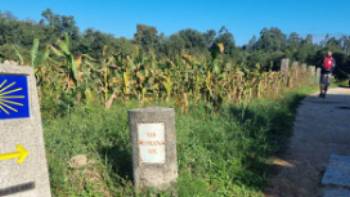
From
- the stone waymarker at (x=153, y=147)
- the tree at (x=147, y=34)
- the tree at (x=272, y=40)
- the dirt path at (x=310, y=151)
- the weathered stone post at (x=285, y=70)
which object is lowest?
the dirt path at (x=310, y=151)

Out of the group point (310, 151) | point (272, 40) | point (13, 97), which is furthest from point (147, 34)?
point (272, 40)

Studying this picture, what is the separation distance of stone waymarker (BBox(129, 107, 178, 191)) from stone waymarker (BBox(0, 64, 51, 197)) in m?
1.18

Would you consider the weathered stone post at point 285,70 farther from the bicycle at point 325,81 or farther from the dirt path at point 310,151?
the dirt path at point 310,151

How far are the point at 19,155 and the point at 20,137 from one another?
126mm

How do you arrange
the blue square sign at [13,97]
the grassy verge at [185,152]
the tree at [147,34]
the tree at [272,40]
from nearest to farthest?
1. the blue square sign at [13,97]
2. the grassy verge at [185,152]
3. the tree at [147,34]
4. the tree at [272,40]

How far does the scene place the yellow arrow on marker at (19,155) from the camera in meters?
2.82

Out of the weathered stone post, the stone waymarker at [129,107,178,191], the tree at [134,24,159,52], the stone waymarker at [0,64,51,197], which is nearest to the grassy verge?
the stone waymarker at [129,107,178,191]

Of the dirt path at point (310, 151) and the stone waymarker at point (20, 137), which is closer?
the stone waymarker at point (20, 137)

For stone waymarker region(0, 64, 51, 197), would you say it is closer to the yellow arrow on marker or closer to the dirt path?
the yellow arrow on marker

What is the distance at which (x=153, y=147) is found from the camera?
4.04 metres

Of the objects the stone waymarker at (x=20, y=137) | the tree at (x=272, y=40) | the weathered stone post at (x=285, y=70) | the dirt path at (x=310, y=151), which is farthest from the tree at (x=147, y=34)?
the tree at (x=272, y=40)

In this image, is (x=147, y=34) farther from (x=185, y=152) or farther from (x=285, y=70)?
(x=185, y=152)

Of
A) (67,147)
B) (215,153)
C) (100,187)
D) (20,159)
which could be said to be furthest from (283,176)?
(20,159)

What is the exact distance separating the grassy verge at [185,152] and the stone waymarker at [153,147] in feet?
0.52
